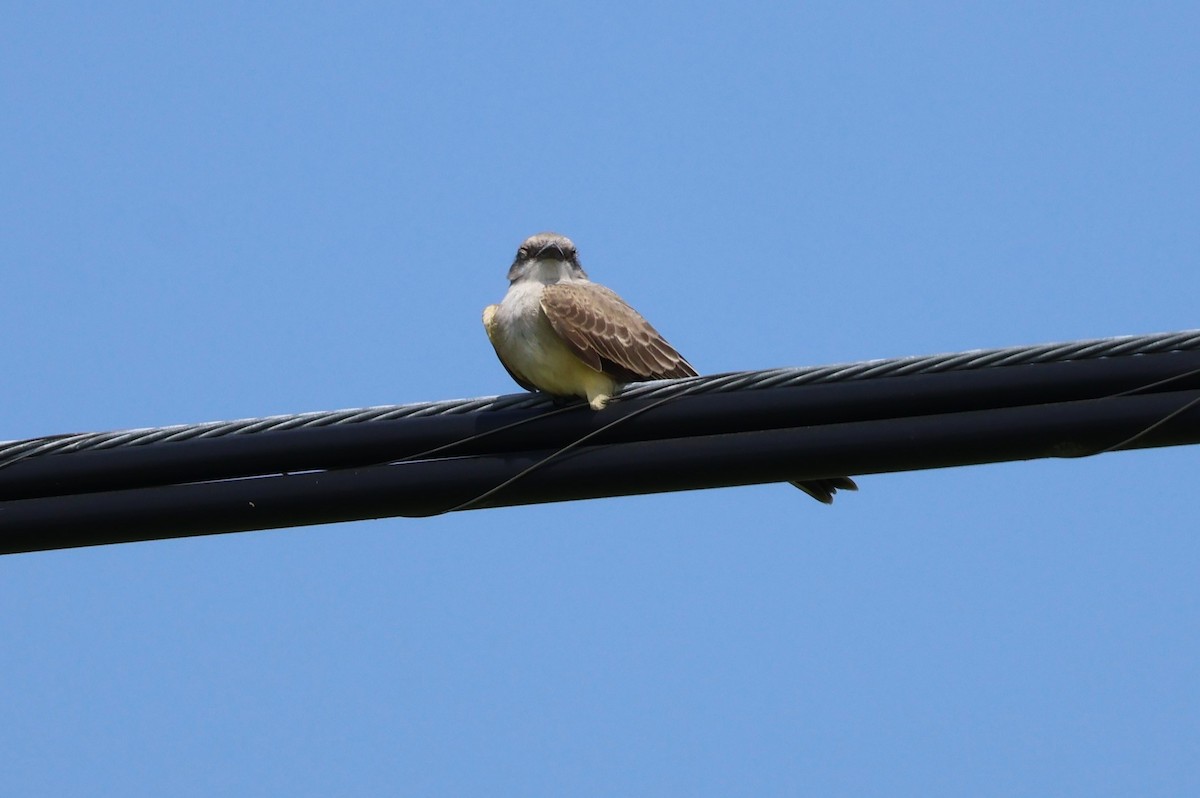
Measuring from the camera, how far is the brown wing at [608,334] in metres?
10.1

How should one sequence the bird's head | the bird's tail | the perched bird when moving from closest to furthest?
the bird's tail
the perched bird
the bird's head

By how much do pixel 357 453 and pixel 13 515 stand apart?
159 cm

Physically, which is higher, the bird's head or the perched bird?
the bird's head

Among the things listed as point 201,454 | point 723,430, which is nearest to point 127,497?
point 201,454

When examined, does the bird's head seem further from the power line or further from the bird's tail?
the power line

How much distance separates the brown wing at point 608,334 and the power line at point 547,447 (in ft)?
6.95

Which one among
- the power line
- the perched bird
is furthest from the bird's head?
the power line

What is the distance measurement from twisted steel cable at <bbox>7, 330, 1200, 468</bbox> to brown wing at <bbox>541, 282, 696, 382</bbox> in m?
1.94

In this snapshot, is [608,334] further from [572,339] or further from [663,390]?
[663,390]

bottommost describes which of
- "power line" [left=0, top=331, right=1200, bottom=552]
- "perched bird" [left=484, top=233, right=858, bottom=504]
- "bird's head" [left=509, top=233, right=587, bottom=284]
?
"power line" [left=0, top=331, right=1200, bottom=552]

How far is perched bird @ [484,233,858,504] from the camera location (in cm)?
993

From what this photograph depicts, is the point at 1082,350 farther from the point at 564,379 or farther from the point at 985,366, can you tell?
the point at 564,379

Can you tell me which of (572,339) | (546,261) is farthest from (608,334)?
(546,261)

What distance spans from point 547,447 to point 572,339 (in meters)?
2.23
